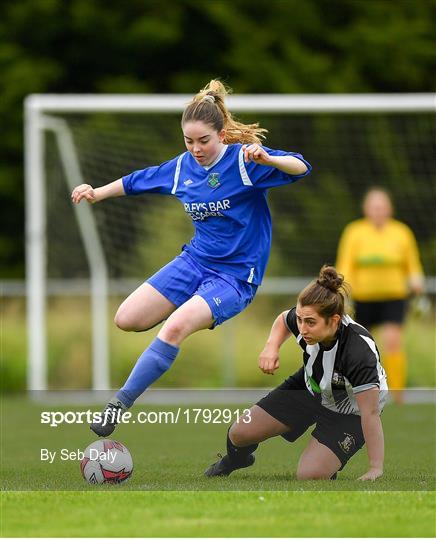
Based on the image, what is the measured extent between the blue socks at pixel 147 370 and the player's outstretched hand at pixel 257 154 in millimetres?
1040

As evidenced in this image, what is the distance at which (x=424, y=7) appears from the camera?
22.1 metres

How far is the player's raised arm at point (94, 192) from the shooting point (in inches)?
279

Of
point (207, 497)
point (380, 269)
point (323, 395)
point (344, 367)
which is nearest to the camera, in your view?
point (207, 497)

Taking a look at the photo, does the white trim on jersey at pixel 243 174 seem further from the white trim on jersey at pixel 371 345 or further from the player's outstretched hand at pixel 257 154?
the white trim on jersey at pixel 371 345

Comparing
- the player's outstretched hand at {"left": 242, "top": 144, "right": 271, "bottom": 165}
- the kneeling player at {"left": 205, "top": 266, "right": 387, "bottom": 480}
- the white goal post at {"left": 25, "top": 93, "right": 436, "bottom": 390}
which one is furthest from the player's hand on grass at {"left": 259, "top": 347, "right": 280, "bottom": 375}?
the white goal post at {"left": 25, "top": 93, "right": 436, "bottom": 390}

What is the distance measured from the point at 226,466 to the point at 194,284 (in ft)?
3.27

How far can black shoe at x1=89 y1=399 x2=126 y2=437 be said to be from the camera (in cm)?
651

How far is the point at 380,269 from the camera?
12.4 metres

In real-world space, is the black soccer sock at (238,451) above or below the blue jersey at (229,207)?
below

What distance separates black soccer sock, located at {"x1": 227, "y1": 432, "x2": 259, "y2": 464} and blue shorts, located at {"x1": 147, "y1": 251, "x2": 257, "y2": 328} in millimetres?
690

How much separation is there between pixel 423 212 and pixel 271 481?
996 centimetres

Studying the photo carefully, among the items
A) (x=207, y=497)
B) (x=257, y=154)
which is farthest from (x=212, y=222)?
(x=207, y=497)

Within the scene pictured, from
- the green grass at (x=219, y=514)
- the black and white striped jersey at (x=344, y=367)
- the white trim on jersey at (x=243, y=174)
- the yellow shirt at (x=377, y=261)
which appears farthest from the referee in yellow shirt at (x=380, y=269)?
the green grass at (x=219, y=514)

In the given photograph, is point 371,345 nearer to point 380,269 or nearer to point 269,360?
point 269,360
